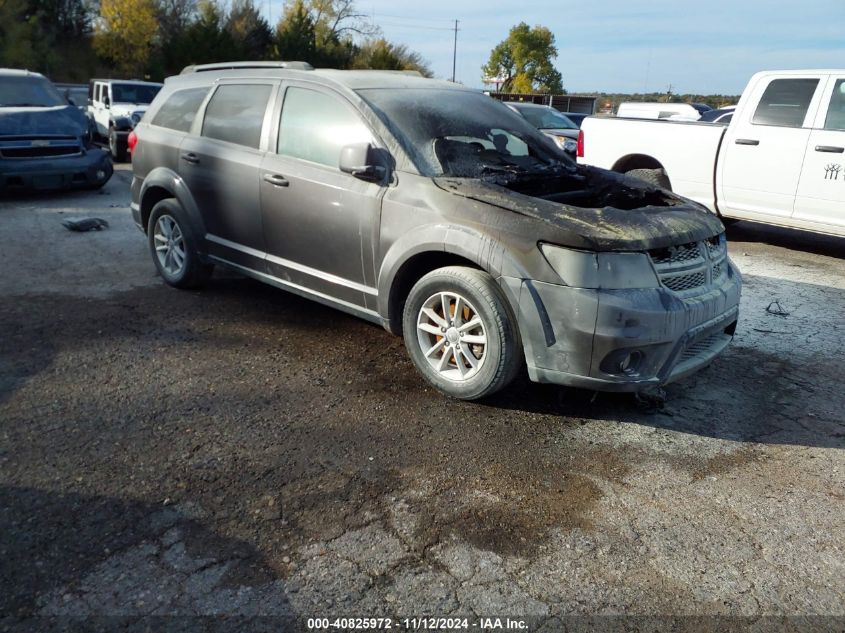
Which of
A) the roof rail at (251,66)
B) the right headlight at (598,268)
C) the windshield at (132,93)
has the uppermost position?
the roof rail at (251,66)

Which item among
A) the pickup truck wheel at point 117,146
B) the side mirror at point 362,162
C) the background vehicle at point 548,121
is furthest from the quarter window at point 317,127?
the pickup truck wheel at point 117,146

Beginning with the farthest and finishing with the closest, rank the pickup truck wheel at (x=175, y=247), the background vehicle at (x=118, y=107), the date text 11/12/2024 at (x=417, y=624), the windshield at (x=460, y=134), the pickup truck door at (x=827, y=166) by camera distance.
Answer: the background vehicle at (x=118, y=107), the pickup truck door at (x=827, y=166), the pickup truck wheel at (x=175, y=247), the windshield at (x=460, y=134), the date text 11/12/2024 at (x=417, y=624)

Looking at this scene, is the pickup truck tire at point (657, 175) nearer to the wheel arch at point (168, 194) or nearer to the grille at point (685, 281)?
the grille at point (685, 281)

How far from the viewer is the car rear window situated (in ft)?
18.5

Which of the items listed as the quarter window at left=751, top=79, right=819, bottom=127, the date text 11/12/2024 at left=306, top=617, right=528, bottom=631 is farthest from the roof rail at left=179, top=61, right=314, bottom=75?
the quarter window at left=751, top=79, right=819, bottom=127

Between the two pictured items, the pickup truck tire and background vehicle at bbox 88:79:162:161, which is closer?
the pickup truck tire

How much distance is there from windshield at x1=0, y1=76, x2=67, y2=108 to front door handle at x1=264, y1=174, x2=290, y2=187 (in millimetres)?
7796

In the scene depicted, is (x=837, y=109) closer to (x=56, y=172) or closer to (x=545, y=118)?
(x=545, y=118)

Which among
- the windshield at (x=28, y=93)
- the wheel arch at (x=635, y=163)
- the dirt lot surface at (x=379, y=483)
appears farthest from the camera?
the windshield at (x=28, y=93)

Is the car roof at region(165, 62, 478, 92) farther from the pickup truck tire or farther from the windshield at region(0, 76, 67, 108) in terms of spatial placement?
the windshield at region(0, 76, 67, 108)

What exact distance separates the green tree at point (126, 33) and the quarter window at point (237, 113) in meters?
40.4

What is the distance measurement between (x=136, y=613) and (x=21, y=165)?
923cm

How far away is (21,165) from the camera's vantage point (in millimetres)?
9727

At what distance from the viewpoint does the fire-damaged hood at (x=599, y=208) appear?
350 cm
